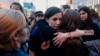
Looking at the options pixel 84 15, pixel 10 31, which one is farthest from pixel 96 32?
pixel 10 31

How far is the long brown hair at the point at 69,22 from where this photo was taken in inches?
121

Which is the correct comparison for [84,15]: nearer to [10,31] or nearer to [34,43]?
[34,43]

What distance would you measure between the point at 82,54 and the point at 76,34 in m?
0.37

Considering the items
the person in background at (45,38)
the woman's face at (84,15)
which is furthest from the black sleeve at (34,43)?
the woman's face at (84,15)

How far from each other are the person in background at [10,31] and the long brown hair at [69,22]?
1096mm

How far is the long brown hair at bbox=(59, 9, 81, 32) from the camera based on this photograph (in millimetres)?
3082

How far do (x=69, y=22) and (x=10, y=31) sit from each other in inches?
48.1

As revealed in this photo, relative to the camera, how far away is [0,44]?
201 cm

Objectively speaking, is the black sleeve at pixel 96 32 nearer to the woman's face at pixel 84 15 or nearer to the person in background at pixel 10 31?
the woman's face at pixel 84 15

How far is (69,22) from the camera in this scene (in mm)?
3080

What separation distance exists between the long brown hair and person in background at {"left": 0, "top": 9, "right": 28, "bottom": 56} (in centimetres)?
110

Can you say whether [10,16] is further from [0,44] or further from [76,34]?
[76,34]

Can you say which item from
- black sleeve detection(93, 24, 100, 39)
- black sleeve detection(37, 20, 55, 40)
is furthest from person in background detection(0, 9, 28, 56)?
black sleeve detection(93, 24, 100, 39)

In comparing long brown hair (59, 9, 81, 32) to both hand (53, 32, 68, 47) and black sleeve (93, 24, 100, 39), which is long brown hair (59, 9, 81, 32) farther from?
black sleeve (93, 24, 100, 39)
